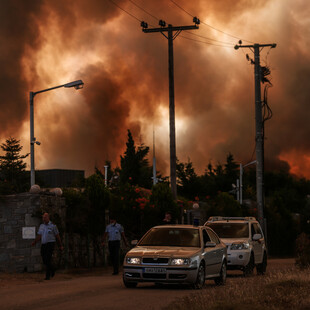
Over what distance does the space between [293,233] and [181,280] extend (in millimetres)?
44649

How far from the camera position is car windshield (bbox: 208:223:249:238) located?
79.2ft

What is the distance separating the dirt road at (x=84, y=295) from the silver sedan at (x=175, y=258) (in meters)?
0.33

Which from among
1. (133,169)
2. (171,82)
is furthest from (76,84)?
(133,169)

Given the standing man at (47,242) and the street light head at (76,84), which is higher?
the street light head at (76,84)

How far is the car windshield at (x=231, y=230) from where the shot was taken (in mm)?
24141

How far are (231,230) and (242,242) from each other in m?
1.12

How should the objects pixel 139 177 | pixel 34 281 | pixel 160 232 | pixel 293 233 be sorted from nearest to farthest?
pixel 160 232 < pixel 34 281 < pixel 293 233 < pixel 139 177

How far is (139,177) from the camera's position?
89312mm

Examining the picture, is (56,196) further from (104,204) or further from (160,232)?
(160,232)

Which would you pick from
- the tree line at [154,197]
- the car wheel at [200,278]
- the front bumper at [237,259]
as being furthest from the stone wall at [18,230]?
the car wheel at [200,278]

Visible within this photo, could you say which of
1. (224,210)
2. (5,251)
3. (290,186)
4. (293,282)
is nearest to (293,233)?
(224,210)

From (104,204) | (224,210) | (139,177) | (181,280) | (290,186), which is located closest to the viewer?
(181,280)

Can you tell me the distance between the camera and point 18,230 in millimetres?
24000

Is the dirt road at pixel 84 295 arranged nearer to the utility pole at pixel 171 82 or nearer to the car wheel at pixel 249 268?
the car wheel at pixel 249 268
